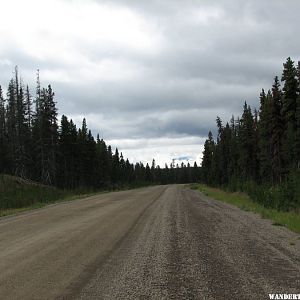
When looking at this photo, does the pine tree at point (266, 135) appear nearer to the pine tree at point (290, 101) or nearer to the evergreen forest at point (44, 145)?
the pine tree at point (290, 101)

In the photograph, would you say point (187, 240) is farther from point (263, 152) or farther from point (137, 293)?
point (263, 152)

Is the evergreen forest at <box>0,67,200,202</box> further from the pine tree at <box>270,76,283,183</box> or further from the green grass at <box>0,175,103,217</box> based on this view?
the pine tree at <box>270,76,283,183</box>

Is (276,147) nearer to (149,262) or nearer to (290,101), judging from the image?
(290,101)

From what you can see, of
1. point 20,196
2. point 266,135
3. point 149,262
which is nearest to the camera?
point 149,262

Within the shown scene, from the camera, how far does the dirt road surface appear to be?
6020 mm

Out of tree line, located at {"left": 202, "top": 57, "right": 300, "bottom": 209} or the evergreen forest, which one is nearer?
tree line, located at {"left": 202, "top": 57, "right": 300, "bottom": 209}

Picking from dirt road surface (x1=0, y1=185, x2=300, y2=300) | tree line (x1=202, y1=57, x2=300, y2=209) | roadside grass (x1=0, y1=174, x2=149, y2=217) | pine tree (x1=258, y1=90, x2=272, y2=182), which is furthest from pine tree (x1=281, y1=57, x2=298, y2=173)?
dirt road surface (x1=0, y1=185, x2=300, y2=300)

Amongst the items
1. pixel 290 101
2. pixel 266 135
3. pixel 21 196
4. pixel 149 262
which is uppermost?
pixel 290 101

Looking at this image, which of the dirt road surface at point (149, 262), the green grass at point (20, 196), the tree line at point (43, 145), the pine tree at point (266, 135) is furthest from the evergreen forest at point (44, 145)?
the dirt road surface at point (149, 262)

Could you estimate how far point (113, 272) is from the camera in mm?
7227

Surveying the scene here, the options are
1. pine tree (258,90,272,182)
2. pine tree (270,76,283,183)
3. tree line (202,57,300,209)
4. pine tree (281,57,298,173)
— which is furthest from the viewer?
pine tree (258,90,272,182)

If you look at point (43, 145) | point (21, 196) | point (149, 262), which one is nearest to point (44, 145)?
point (43, 145)

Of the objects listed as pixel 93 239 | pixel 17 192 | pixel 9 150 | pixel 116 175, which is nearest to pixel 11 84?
pixel 9 150

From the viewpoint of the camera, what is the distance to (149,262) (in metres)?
8.07
